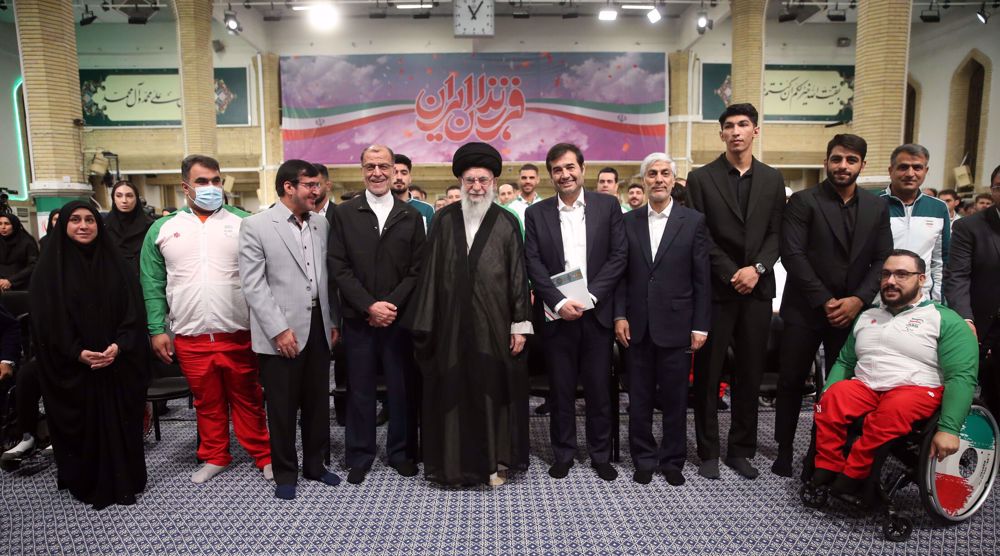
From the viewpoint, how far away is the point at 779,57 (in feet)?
46.5

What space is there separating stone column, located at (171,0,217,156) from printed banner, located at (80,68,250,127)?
3336 millimetres

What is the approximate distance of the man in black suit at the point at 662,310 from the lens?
267 centimetres

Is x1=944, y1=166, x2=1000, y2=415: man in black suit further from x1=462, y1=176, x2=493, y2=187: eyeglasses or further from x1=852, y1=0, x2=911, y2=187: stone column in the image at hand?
x1=852, y1=0, x2=911, y2=187: stone column

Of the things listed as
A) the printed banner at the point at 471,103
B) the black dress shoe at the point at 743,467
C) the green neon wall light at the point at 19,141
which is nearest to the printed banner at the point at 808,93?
the printed banner at the point at 471,103

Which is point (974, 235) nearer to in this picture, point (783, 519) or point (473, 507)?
point (783, 519)

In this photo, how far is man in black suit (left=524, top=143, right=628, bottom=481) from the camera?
2730 millimetres

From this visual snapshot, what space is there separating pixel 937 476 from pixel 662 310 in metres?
1.23

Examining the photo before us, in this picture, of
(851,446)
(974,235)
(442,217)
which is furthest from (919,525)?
(442,217)

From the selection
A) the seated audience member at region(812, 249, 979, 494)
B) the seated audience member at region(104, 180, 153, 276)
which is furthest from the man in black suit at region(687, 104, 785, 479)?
the seated audience member at region(104, 180, 153, 276)

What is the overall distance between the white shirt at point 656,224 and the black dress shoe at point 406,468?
5.43 ft

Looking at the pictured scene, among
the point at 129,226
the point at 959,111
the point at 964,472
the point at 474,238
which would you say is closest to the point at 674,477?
the point at 964,472

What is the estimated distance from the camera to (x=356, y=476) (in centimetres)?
284

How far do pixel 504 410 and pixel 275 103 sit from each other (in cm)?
1360

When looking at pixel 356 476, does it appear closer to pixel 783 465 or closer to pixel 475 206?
pixel 475 206
